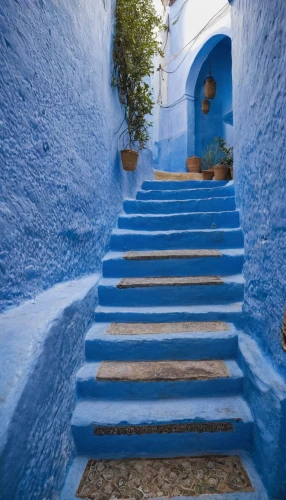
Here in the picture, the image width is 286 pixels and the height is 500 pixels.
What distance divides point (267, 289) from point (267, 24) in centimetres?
163

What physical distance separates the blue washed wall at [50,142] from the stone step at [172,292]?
1.02ft

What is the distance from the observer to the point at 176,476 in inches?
55.1

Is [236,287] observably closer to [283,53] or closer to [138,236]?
[138,236]

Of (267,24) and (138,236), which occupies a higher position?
(267,24)

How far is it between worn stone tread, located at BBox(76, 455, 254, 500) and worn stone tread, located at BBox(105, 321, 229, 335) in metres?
0.73

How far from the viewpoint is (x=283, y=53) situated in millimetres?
1380

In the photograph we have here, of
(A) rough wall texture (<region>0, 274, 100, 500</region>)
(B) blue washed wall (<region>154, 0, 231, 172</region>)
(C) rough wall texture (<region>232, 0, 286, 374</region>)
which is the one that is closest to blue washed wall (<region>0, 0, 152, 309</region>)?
(A) rough wall texture (<region>0, 274, 100, 500</region>)

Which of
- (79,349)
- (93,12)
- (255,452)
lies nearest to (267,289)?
(255,452)

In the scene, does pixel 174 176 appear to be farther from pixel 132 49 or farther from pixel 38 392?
pixel 38 392

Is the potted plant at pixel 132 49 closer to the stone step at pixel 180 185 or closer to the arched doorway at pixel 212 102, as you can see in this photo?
the stone step at pixel 180 185

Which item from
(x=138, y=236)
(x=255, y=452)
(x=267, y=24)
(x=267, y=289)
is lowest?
(x=255, y=452)

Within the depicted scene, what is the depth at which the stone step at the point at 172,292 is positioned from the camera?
87.5 inches

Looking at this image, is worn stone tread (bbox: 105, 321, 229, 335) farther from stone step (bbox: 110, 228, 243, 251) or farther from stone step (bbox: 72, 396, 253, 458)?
stone step (bbox: 110, 228, 243, 251)

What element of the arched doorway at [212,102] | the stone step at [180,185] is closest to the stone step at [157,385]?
the stone step at [180,185]
